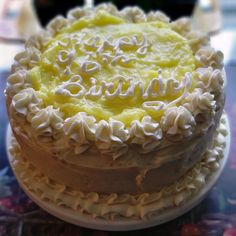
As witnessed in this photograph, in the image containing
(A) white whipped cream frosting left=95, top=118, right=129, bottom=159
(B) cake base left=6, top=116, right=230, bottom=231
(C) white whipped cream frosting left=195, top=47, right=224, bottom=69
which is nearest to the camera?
(A) white whipped cream frosting left=95, top=118, right=129, bottom=159

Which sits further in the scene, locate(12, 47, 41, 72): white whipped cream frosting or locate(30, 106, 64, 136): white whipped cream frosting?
locate(12, 47, 41, 72): white whipped cream frosting

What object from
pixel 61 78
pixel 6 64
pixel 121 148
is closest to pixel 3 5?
pixel 6 64

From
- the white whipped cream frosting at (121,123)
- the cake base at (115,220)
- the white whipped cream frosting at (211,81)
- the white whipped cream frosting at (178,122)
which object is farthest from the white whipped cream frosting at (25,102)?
the white whipped cream frosting at (211,81)

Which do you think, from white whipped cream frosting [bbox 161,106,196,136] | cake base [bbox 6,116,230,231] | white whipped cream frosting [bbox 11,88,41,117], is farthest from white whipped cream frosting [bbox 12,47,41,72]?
white whipped cream frosting [bbox 161,106,196,136]

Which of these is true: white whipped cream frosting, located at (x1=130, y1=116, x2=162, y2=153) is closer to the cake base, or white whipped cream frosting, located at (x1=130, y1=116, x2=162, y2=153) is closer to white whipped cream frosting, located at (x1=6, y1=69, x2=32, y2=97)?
the cake base

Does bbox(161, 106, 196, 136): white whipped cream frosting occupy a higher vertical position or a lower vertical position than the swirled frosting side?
higher

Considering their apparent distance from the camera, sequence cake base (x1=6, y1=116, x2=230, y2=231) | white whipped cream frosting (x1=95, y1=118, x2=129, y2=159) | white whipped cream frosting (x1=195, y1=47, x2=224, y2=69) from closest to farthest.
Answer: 1. white whipped cream frosting (x1=95, y1=118, x2=129, y2=159)
2. cake base (x1=6, y1=116, x2=230, y2=231)
3. white whipped cream frosting (x1=195, y1=47, x2=224, y2=69)

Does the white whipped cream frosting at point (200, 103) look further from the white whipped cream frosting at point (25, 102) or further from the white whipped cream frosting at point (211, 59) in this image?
the white whipped cream frosting at point (25, 102)

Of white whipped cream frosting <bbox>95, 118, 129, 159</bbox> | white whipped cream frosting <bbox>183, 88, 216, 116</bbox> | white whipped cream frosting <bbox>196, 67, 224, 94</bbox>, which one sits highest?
white whipped cream frosting <bbox>196, 67, 224, 94</bbox>
